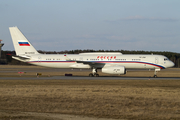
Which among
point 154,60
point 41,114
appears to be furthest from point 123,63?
point 41,114

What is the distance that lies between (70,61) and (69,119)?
33.1 metres

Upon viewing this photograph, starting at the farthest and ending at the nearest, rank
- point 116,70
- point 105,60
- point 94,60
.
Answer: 1. point 94,60
2. point 105,60
3. point 116,70

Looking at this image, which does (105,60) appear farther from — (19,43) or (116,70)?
(19,43)

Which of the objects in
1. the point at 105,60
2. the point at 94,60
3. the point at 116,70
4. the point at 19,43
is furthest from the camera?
the point at 19,43

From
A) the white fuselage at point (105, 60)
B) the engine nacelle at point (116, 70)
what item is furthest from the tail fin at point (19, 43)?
the engine nacelle at point (116, 70)

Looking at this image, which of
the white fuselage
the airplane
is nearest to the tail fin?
the airplane

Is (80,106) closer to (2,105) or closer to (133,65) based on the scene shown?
(2,105)

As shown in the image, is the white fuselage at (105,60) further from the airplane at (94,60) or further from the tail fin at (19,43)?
the tail fin at (19,43)

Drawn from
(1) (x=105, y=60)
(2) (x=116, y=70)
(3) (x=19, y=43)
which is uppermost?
(3) (x=19, y=43)

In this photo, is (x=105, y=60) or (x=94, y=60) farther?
(x=94, y=60)

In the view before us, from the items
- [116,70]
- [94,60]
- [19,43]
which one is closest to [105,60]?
[94,60]

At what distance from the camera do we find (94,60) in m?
44.5

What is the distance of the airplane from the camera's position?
1698 inches

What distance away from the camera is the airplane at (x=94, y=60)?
43.1 meters
